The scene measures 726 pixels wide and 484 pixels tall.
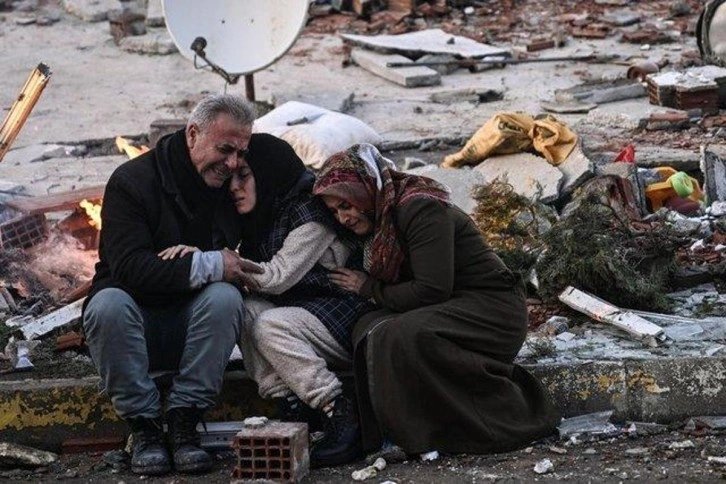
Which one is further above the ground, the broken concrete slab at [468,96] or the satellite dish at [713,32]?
the satellite dish at [713,32]

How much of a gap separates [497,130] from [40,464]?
4.37 meters

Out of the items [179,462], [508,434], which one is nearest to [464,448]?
[508,434]

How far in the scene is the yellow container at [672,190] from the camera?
9461mm

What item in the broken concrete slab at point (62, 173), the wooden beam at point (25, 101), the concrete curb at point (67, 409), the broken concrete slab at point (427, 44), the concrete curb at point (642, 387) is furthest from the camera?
the broken concrete slab at point (427, 44)

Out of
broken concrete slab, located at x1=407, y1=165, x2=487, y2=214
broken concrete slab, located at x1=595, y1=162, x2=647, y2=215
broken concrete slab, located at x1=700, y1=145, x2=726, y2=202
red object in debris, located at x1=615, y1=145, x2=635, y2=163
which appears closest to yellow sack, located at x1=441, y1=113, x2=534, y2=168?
broken concrete slab, located at x1=407, y1=165, x2=487, y2=214

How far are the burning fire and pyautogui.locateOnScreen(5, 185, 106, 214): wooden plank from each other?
5cm

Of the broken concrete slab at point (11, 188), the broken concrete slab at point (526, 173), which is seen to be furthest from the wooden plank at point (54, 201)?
the broken concrete slab at point (526, 173)

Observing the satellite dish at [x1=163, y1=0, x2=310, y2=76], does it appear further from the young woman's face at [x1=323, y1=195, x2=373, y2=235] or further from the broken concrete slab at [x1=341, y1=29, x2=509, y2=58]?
the young woman's face at [x1=323, y1=195, x2=373, y2=235]

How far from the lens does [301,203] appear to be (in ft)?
22.2

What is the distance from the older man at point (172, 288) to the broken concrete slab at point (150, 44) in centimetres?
1072

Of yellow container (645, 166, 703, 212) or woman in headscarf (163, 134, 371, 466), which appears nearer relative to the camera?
woman in headscarf (163, 134, 371, 466)

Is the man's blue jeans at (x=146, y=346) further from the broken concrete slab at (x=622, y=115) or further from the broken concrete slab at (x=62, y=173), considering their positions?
the broken concrete slab at (x=622, y=115)

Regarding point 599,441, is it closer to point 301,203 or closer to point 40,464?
point 301,203

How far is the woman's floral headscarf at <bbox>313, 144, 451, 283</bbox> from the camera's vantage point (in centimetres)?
653
